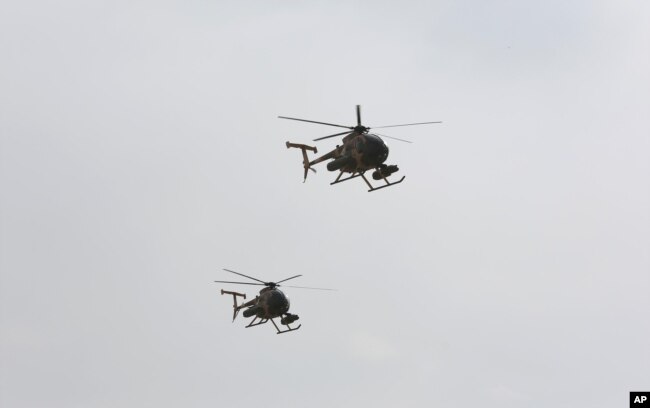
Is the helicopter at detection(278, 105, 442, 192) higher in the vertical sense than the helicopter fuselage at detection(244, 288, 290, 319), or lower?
higher

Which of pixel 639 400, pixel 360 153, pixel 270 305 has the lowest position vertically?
pixel 639 400

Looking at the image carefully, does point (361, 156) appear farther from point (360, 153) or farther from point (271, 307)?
point (271, 307)

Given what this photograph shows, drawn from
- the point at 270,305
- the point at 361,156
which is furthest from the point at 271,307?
the point at 361,156

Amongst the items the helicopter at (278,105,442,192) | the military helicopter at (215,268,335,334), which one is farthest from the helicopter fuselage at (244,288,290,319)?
the helicopter at (278,105,442,192)

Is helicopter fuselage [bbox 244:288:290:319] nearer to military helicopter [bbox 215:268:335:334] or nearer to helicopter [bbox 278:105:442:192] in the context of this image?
military helicopter [bbox 215:268:335:334]

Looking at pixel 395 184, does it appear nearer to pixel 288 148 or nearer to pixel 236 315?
pixel 288 148

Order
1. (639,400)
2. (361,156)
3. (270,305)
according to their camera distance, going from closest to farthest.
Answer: (361,156) → (639,400) → (270,305)

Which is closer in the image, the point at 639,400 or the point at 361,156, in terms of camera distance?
the point at 361,156

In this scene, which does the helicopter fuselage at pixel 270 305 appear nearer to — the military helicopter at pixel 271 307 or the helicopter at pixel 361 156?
the military helicopter at pixel 271 307

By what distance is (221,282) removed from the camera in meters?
72.2

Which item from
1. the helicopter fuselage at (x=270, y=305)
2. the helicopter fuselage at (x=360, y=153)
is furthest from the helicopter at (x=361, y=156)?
the helicopter fuselage at (x=270, y=305)

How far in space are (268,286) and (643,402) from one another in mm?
30853

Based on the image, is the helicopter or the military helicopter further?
the military helicopter

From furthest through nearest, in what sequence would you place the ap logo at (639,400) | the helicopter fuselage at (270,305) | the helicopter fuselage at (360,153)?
1. the helicopter fuselage at (270,305)
2. the ap logo at (639,400)
3. the helicopter fuselage at (360,153)
